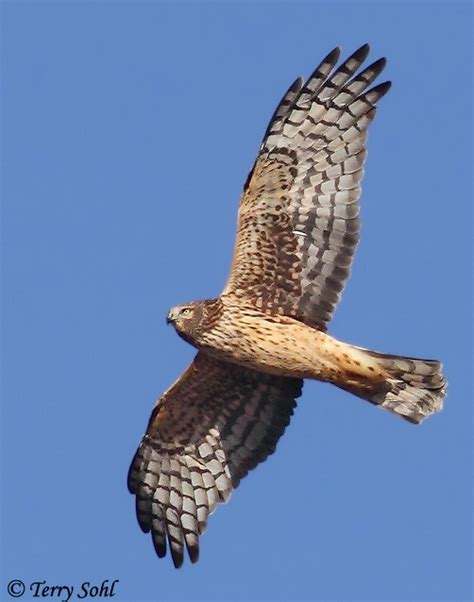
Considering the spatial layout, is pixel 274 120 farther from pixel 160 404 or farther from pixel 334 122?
pixel 160 404

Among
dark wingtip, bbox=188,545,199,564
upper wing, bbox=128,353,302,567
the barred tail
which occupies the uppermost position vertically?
upper wing, bbox=128,353,302,567

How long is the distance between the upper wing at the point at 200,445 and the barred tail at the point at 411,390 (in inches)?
43.7

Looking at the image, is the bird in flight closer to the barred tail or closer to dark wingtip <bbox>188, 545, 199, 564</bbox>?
the barred tail

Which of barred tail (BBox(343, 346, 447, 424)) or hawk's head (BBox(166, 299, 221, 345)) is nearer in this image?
hawk's head (BBox(166, 299, 221, 345))

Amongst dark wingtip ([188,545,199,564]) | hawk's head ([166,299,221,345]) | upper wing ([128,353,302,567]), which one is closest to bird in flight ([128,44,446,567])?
hawk's head ([166,299,221,345])

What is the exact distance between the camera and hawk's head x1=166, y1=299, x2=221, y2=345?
48.4 ft

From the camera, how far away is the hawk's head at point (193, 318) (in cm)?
1474

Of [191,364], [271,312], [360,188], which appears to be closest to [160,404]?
[191,364]

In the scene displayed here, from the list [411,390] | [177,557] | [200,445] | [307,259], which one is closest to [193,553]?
[177,557]

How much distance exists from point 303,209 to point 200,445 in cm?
258

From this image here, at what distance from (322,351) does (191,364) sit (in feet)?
4.83

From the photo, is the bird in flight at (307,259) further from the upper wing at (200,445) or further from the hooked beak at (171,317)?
the upper wing at (200,445)

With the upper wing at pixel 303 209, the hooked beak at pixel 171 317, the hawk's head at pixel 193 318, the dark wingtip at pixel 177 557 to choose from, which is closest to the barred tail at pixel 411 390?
the upper wing at pixel 303 209

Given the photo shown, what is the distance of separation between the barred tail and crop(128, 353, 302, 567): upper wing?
1109mm
